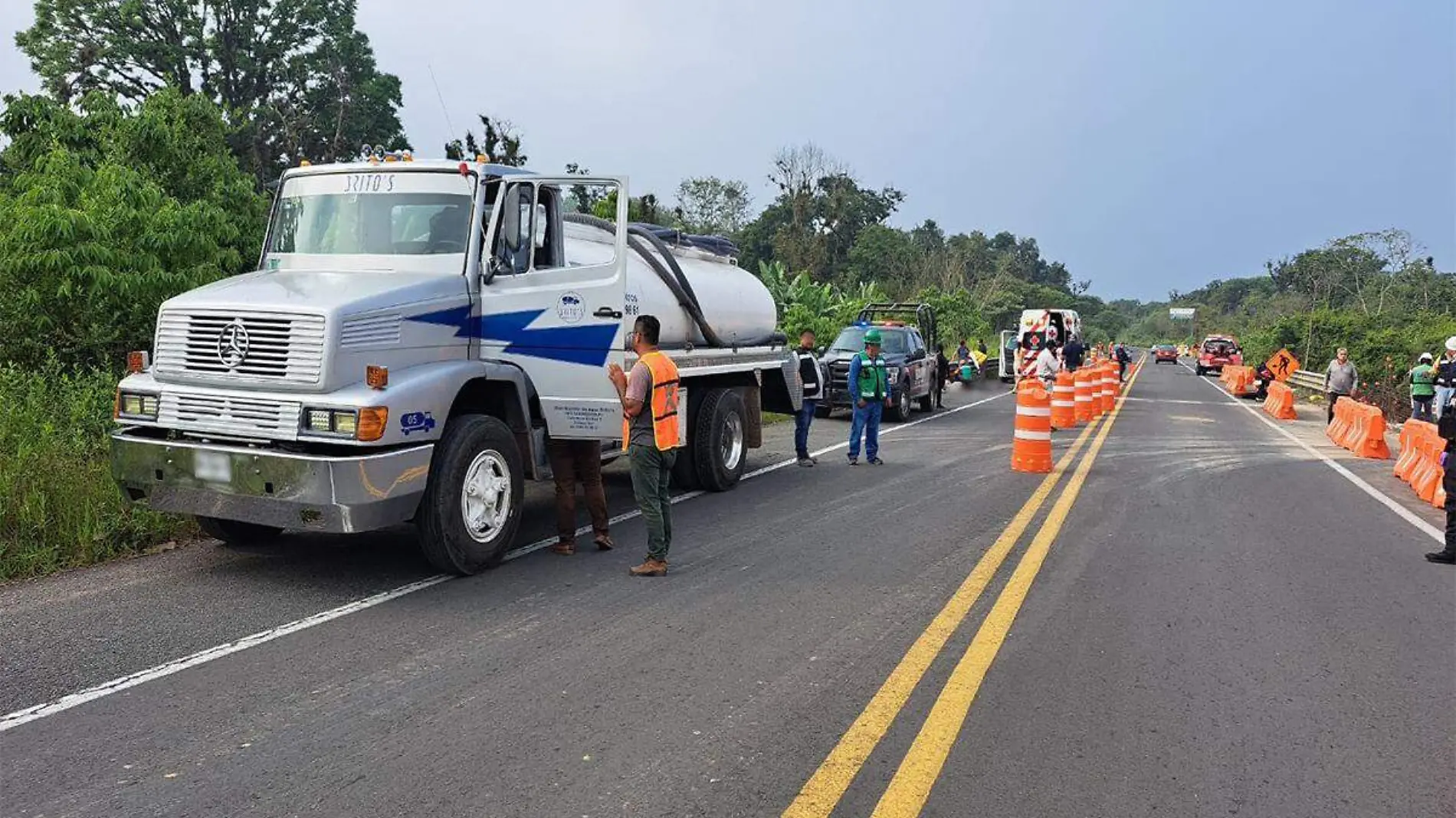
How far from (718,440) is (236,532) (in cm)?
491

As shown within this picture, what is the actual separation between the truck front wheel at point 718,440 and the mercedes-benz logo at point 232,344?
16.8ft

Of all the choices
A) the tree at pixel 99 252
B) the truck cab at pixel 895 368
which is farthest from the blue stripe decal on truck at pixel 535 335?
the truck cab at pixel 895 368

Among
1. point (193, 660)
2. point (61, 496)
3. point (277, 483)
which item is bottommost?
point (193, 660)

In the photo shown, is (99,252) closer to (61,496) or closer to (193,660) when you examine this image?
(61,496)

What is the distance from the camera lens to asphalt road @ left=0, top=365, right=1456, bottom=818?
3.70 m

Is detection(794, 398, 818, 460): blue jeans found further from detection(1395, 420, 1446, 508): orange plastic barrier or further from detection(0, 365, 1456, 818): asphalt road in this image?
detection(1395, 420, 1446, 508): orange plastic barrier

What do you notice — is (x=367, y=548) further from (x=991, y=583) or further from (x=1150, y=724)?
(x=1150, y=724)

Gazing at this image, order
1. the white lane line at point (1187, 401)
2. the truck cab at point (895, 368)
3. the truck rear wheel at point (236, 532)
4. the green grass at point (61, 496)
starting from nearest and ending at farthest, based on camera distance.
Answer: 1. the green grass at point (61, 496)
2. the truck rear wheel at point (236, 532)
3. the truck cab at point (895, 368)
4. the white lane line at point (1187, 401)

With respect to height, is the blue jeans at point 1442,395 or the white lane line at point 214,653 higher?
the blue jeans at point 1442,395

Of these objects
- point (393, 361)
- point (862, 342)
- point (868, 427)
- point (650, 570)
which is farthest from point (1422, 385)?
point (393, 361)

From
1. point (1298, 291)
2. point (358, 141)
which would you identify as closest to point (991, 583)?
point (358, 141)

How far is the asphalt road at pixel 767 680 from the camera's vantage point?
12.1 ft

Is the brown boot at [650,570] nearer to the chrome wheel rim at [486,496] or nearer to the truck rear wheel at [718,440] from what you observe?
the chrome wheel rim at [486,496]

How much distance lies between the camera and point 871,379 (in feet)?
41.2
